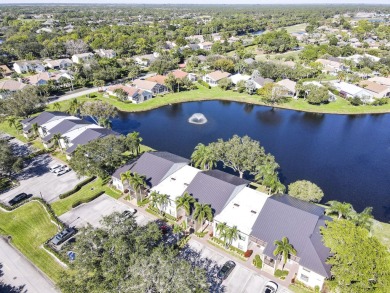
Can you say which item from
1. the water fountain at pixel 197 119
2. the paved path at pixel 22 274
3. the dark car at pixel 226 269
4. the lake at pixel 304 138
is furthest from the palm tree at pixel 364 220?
the water fountain at pixel 197 119

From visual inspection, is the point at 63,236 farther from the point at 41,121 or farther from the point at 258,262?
the point at 41,121

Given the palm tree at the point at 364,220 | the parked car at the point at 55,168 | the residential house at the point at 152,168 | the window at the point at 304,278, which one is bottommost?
the parked car at the point at 55,168

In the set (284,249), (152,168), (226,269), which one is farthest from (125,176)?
(284,249)

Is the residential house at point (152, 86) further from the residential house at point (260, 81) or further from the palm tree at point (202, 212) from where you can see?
the palm tree at point (202, 212)

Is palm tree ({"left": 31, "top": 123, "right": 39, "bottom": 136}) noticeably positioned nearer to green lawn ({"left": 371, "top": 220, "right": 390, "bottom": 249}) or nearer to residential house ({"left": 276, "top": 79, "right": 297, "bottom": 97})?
green lawn ({"left": 371, "top": 220, "right": 390, "bottom": 249})

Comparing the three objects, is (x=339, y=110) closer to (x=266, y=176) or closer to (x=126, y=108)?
(x=266, y=176)

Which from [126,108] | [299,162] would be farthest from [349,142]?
[126,108]
